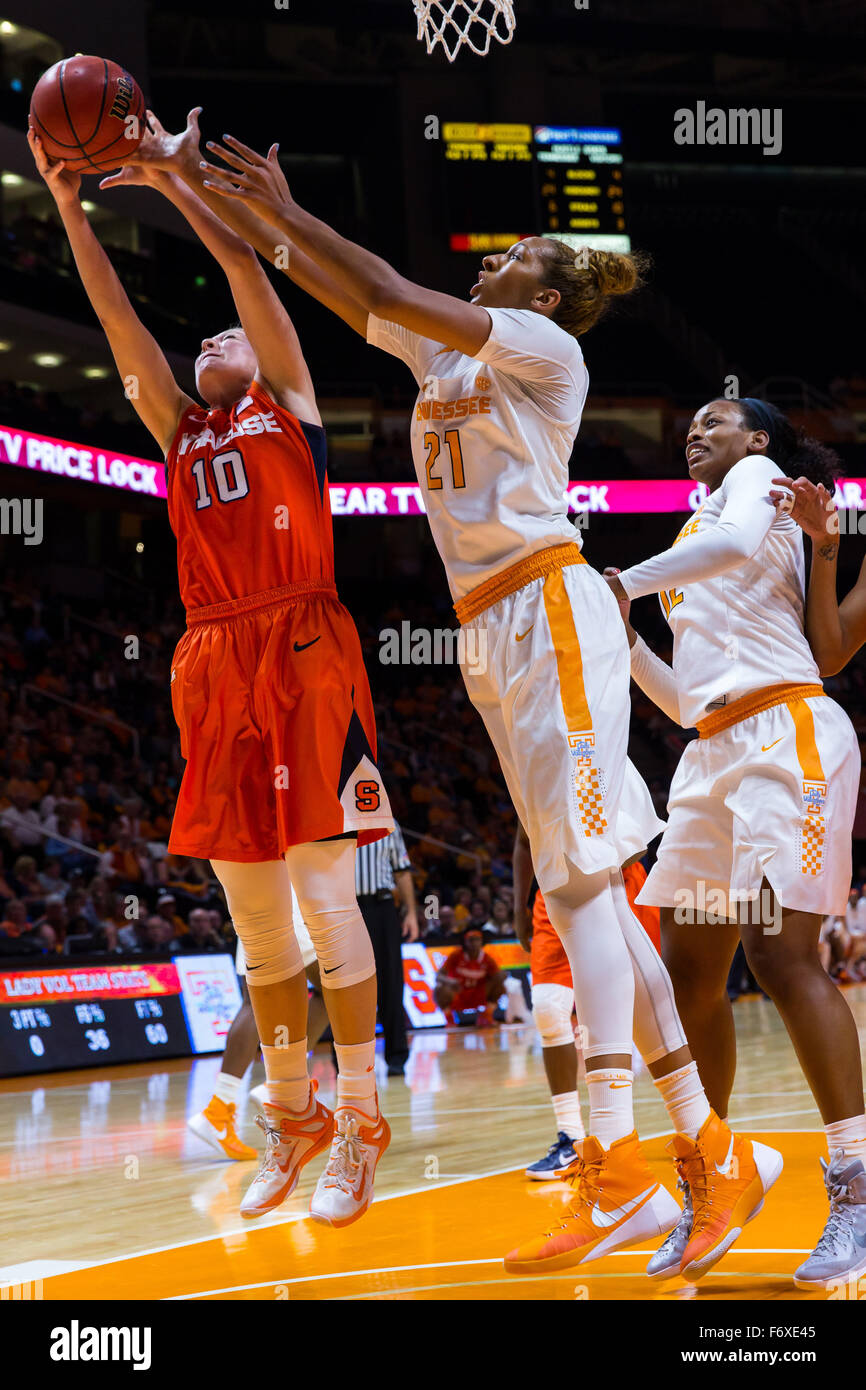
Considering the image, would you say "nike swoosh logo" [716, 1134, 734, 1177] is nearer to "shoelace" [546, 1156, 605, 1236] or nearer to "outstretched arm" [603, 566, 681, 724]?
"shoelace" [546, 1156, 605, 1236]

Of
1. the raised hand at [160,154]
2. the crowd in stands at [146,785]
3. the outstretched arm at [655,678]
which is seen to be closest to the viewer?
the raised hand at [160,154]

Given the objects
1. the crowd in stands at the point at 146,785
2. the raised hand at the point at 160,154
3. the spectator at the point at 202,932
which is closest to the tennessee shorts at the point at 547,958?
the raised hand at the point at 160,154

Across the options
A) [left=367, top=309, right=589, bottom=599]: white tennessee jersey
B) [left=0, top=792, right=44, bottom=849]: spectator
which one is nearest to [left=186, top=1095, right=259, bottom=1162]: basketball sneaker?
[left=367, top=309, right=589, bottom=599]: white tennessee jersey

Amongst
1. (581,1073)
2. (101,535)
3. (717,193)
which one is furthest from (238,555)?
(717,193)

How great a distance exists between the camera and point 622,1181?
10.2 feet

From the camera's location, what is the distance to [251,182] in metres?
3.19

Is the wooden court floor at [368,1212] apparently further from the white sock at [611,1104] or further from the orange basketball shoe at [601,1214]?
the white sock at [611,1104]

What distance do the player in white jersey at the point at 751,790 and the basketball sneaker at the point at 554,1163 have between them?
1.38 meters

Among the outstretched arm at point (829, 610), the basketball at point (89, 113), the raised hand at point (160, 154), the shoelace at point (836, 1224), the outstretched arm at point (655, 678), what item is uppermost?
the basketball at point (89, 113)

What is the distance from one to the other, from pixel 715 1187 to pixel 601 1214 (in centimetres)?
40

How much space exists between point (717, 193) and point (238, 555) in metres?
23.3

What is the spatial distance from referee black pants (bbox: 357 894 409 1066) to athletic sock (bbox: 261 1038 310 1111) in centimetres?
477

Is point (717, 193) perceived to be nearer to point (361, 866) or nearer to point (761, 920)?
point (361, 866)

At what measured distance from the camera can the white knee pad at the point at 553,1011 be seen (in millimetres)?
5508
